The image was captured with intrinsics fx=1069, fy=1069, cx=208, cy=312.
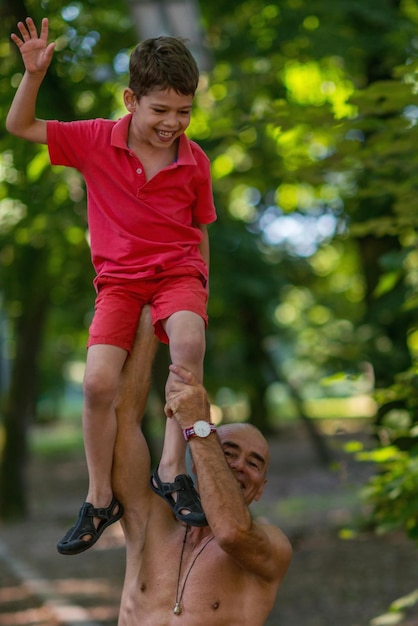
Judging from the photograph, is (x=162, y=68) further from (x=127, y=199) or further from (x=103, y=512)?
(x=103, y=512)

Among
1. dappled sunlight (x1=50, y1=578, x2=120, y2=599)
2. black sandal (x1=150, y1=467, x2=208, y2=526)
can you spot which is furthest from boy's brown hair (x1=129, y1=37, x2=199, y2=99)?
dappled sunlight (x1=50, y1=578, x2=120, y2=599)

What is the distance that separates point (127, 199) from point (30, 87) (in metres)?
0.43

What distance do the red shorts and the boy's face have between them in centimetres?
40

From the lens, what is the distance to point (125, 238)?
316cm

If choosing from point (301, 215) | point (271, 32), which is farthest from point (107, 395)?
point (301, 215)

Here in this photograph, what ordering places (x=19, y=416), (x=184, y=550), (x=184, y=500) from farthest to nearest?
(x=19, y=416), (x=184, y=550), (x=184, y=500)

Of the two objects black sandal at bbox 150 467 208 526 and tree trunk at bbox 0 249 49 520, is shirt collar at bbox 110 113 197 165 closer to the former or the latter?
black sandal at bbox 150 467 208 526

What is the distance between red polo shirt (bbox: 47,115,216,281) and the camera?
316 centimetres

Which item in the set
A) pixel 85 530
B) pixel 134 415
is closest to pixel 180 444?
pixel 134 415

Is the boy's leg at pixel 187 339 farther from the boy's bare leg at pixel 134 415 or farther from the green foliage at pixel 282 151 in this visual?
the green foliage at pixel 282 151

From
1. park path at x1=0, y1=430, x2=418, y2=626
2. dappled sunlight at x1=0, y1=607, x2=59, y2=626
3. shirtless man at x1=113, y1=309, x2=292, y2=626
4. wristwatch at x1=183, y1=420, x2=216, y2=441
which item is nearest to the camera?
wristwatch at x1=183, y1=420, x2=216, y2=441

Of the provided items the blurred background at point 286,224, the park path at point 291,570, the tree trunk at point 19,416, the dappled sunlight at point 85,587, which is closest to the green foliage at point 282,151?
the blurred background at point 286,224

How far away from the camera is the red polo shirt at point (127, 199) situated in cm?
316

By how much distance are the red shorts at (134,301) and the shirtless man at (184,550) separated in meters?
0.11
